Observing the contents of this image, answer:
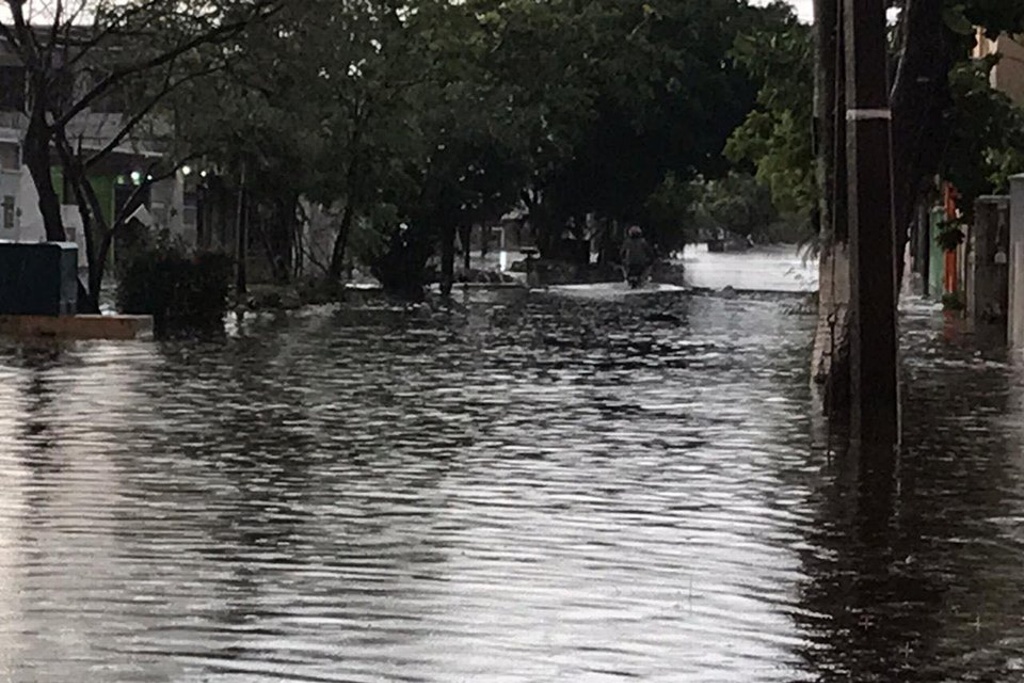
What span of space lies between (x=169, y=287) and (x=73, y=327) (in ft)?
17.6

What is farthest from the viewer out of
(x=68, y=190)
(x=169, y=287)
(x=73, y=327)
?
(x=68, y=190)

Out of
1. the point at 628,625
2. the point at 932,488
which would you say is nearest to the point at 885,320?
the point at 932,488

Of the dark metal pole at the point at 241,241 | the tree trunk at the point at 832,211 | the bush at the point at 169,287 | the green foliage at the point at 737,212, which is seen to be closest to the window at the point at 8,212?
the dark metal pole at the point at 241,241

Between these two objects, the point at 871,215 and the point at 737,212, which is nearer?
the point at 871,215

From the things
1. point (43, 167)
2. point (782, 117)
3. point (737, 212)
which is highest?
point (782, 117)

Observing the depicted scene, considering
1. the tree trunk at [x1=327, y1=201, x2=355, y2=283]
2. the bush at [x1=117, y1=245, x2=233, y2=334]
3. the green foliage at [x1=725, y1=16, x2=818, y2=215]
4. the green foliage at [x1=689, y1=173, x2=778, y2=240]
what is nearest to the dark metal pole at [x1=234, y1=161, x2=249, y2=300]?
the tree trunk at [x1=327, y1=201, x2=355, y2=283]

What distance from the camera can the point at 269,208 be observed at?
155 ft

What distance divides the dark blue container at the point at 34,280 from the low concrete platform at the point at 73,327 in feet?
1.00

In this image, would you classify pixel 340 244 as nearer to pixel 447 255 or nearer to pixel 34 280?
pixel 447 255

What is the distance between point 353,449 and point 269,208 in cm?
3244

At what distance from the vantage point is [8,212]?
220 feet

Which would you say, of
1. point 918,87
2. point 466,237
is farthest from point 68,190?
point 918,87

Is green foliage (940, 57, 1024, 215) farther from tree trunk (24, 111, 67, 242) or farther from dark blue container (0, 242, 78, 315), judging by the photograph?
tree trunk (24, 111, 67, 242)

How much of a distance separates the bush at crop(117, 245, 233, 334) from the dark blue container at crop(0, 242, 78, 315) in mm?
4117
